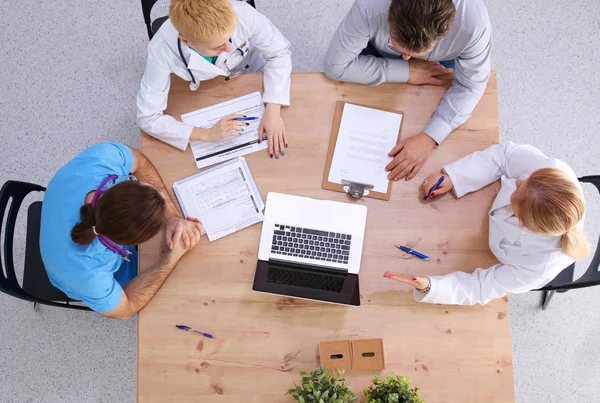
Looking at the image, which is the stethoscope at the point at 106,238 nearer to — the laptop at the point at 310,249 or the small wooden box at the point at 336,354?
the laptop at the point at 310,249

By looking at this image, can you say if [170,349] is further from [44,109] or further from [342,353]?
[44,109]

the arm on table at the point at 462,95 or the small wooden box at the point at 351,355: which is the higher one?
the arm on table at the point at 462,95

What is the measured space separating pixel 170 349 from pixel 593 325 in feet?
6.08

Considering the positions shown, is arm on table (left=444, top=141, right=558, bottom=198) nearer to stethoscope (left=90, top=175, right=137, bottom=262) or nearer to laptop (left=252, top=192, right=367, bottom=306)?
laptop (left=252, top=192, right=367, bottom=306)

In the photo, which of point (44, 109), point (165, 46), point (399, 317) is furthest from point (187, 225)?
point (44, 109)

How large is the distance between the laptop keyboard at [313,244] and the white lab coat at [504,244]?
0.26m

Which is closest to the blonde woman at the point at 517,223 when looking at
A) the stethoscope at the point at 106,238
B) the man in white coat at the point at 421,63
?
the man in white coat at the point at 421,63

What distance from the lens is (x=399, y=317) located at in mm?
1438

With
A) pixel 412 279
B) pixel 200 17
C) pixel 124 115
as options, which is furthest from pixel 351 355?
pixel 124 115

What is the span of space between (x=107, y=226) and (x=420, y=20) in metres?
0.96

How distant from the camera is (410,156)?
1.50 m

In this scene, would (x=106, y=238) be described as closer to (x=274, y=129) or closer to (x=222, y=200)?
(x=222, y=200)

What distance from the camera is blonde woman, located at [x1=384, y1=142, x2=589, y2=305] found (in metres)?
1.26

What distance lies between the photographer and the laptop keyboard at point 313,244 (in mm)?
1468
